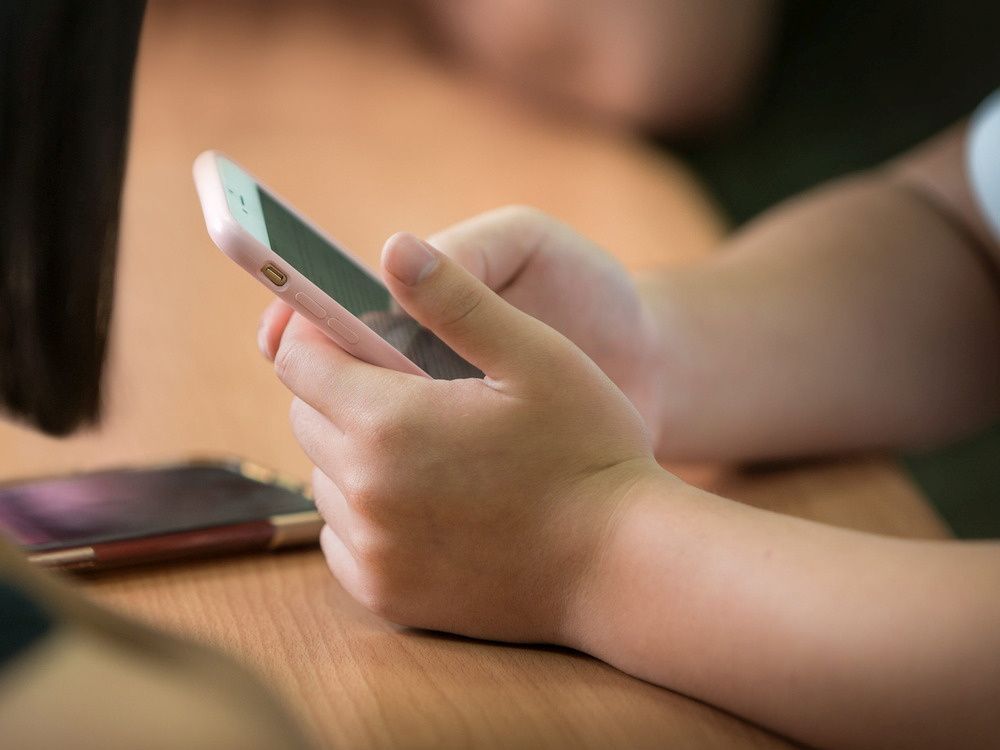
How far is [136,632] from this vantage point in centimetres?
21

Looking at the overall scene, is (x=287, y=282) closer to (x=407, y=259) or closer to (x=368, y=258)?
(x=407, y=259)

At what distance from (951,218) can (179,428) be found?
0.49 metres

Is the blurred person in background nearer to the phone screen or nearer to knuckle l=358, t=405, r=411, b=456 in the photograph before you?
the phone screen

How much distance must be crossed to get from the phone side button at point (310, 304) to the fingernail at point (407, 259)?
0.04m

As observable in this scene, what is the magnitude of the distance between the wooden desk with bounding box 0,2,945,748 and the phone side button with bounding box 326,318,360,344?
0.34 ft

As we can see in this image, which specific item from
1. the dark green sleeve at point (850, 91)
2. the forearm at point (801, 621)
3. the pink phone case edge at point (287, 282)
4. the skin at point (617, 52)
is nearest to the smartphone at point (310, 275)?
the pink phone case edge at point (287, 282)

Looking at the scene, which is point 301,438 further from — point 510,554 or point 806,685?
point 806,685

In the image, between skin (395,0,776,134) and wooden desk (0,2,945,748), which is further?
skin (395,0,776,134)

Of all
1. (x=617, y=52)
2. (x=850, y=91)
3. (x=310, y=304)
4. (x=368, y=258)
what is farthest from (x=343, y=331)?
(x=850, y=91)

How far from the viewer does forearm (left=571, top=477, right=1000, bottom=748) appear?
336 mm

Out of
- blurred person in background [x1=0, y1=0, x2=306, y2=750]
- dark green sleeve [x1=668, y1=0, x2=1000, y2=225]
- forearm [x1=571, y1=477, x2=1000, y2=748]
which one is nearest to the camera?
forearm [x1=571, y1=477, x2=1000, y2=748]

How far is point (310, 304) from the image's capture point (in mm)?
391

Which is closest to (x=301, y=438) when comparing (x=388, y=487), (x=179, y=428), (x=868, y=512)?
(x=388, y=487)

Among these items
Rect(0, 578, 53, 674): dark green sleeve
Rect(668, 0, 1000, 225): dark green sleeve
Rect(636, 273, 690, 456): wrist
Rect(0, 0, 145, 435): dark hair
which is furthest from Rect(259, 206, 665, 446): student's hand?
Rect(668, 0, 1000, 225): dark green sleeve
